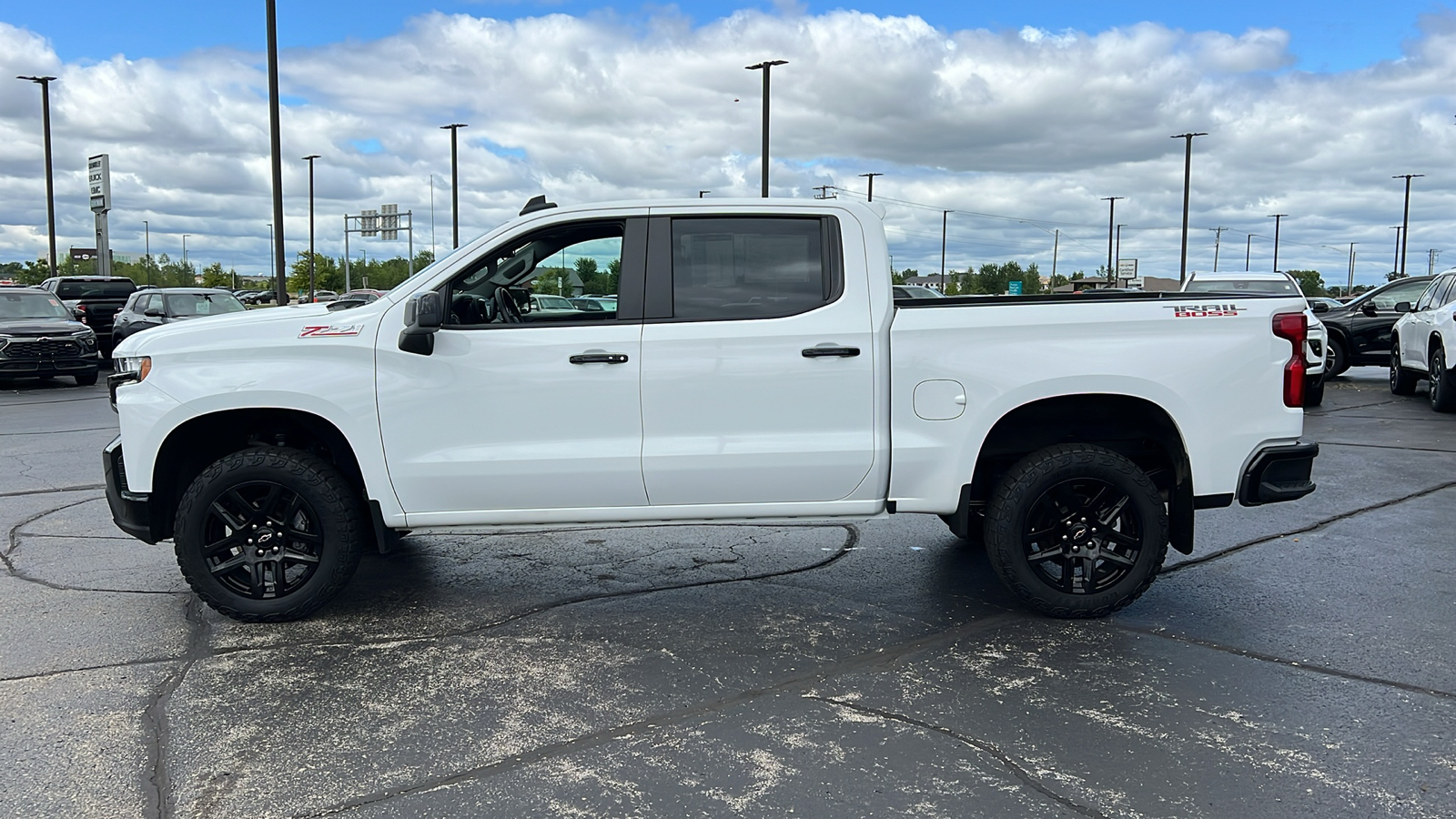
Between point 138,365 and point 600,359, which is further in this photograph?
point 138,365

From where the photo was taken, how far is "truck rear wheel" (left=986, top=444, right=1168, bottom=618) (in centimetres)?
509

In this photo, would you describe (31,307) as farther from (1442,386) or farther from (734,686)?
(1442,386)

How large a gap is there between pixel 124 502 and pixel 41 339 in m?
15.6

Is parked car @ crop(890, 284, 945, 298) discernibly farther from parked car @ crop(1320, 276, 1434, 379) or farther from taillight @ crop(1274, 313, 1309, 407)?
parked car @ crop(1320, 276, 1434, 379)

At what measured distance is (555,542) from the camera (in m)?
6.96

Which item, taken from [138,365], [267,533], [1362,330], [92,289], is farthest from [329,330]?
[92,289]

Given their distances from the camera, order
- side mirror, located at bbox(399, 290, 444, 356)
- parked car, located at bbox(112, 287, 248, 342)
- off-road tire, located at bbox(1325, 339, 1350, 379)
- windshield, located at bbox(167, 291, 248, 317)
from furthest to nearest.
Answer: windshield, located at bbox(167, 291, 248, 317), parked car, located at bbox(112, 287, 248, 342), off-road tire, located at bbox(1325, 339, 1350, 379), side mirror, located at bbox(399, 290, 444, 356)

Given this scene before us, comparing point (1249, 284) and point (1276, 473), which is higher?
point (1249, 284)

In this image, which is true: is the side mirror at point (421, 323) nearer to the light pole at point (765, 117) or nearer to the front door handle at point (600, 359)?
the front door handle at point (600, 359)

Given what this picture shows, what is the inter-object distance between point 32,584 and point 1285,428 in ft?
21.2

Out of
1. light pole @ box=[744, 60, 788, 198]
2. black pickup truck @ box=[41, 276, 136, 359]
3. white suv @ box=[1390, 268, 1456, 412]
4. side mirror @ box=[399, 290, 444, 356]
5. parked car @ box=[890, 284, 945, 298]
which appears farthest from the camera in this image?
light pole @ box=[744, 60, 788, 198]

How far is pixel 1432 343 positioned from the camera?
46.8 ft

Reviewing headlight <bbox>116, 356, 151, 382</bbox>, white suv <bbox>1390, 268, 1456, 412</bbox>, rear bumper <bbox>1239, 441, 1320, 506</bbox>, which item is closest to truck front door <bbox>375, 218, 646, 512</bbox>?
headlight <bbox>116, 356, 151, 382</bbox>

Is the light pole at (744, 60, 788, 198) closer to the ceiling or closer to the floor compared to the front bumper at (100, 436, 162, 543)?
closer to the ceiling
